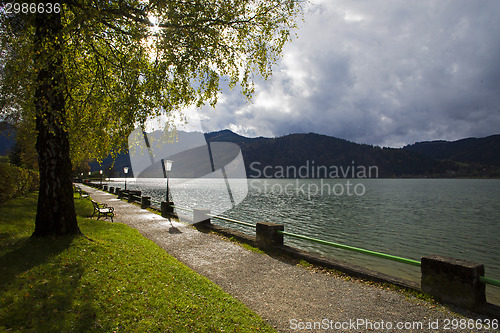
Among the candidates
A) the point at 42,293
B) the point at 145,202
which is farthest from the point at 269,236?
the point at 145,202

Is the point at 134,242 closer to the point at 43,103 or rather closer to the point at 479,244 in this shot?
the point at 43,103

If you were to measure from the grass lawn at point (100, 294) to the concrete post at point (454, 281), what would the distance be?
4085mm

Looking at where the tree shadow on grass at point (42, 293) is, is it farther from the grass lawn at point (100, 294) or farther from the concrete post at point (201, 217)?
the concrete post at point (201, 217)

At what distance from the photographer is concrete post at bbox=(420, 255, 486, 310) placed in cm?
547

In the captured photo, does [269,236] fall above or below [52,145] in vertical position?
below

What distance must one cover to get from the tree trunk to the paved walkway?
153 inches

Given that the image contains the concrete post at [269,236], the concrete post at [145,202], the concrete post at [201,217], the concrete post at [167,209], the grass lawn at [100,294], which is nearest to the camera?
the grass lawn at [100,294]

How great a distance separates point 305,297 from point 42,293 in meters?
5.29

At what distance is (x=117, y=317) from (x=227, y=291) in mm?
2581

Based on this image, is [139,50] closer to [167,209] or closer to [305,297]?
[305,297]

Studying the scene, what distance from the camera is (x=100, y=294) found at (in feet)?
16.6

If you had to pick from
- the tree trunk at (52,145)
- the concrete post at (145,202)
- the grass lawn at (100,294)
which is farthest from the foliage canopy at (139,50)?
the concrete post at (145,202)

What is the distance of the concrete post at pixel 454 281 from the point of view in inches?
Result: 215

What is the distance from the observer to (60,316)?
4.24 meters
